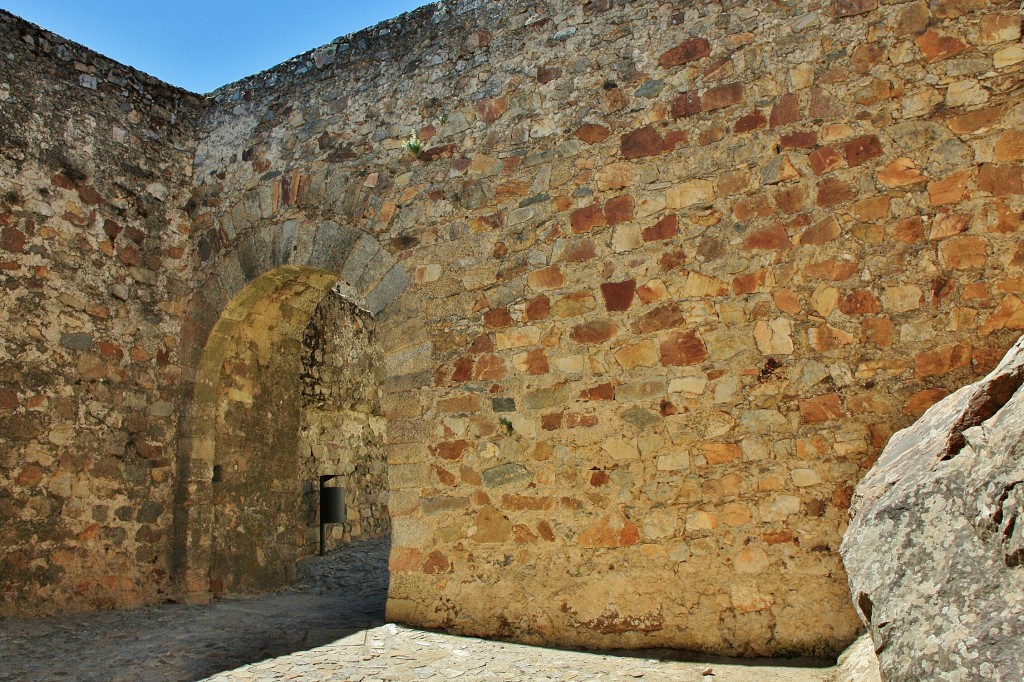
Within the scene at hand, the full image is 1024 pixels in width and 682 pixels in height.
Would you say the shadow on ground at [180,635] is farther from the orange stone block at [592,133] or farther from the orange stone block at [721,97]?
the orange stone block at [721,97]

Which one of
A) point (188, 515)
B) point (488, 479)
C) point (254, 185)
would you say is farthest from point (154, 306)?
point (488, 479)

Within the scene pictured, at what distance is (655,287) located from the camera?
3.58m

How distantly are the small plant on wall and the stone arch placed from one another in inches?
21.9

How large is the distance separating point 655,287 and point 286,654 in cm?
241

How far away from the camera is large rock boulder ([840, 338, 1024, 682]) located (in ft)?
5.57

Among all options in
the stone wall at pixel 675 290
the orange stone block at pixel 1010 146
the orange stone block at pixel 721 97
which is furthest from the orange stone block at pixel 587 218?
the orange stone block at pixel 1010 146

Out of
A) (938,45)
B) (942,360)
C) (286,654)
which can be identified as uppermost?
(938,45)

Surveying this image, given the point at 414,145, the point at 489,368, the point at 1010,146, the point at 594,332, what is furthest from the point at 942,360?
the point at 414,145

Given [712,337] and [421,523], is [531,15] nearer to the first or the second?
[712,337]

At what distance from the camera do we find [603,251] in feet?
12.2

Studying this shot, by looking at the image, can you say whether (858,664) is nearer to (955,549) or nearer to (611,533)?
(955,549)

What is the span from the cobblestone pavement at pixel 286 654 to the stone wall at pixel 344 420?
7.99ft

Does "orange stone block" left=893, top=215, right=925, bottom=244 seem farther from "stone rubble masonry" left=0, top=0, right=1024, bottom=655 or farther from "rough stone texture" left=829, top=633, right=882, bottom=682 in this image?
"rough stone texture" left=829, top=633, right=882, bottom=682

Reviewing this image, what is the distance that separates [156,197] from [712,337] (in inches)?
149
